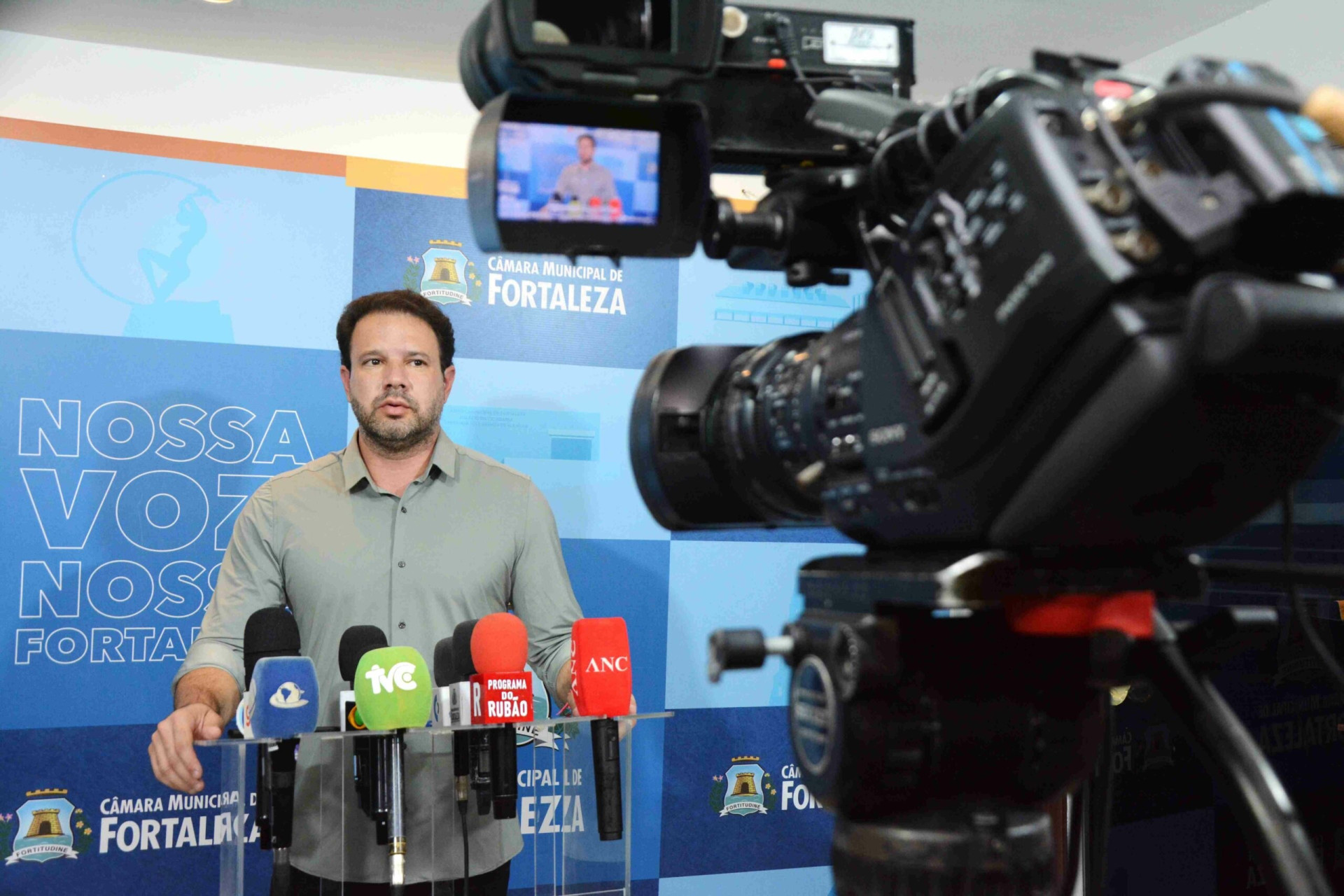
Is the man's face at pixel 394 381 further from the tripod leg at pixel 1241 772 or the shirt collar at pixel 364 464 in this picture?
the tripod leg at pixel 1241 772

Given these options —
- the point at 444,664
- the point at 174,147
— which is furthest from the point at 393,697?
the point at 174,147

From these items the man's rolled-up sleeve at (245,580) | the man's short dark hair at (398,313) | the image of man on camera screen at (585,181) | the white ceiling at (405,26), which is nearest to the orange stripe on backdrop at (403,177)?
the white ceiling at (405,26)

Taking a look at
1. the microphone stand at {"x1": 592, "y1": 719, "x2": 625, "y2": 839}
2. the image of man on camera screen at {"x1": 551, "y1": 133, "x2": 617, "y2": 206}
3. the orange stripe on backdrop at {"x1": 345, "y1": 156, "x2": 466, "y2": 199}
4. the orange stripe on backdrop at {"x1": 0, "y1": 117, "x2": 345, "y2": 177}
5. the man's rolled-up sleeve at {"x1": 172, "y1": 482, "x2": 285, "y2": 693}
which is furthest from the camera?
the orange stripe on backdrop at {"x1": 345, "y1": 156, "x2": 466, "y2": 199}

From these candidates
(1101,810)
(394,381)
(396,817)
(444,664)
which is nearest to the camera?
(1101,810)

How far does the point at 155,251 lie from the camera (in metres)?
2.87

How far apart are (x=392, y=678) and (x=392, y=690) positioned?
1cm

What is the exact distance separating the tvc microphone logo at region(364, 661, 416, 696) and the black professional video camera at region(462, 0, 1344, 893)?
433 mm

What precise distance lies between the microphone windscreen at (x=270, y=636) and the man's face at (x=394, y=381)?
764mm

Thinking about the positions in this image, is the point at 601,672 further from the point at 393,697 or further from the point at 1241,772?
the point at 1241,772

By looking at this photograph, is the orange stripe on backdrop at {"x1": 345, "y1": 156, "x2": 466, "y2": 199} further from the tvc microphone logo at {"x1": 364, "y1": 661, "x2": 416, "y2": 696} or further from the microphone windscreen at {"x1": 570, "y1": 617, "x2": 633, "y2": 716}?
the tvc microphone logo at {"x1": 364, "y1": 661, "x2": 416, "y2": 696}

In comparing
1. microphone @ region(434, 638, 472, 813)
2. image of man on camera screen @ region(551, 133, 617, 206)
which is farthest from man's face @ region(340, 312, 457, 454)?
image of man on camera screen @ region(551, 133, 617, 206)

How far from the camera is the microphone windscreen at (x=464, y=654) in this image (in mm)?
1541

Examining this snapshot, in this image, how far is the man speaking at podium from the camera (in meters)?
2.21

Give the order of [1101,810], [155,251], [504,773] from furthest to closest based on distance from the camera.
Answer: [155,251]
[504,773]
[1101,810]
